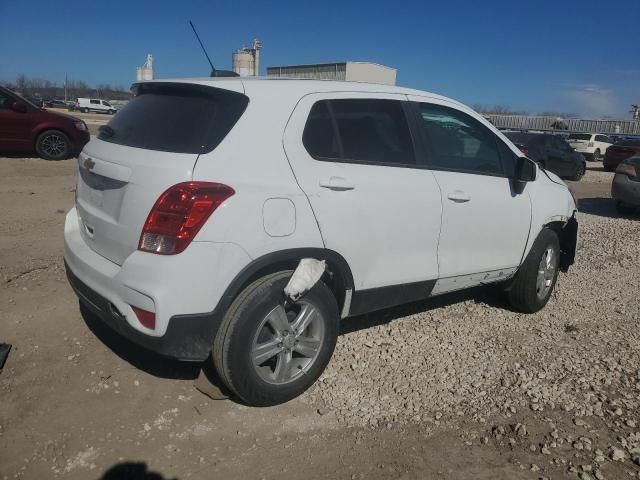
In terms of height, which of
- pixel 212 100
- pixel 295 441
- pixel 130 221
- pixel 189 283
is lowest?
pixel 295 441

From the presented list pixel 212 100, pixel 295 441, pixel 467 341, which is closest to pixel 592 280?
pixel 467 341

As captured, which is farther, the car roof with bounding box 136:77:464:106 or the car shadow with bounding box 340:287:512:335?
the car shadow with bounding box 340:287:512:335

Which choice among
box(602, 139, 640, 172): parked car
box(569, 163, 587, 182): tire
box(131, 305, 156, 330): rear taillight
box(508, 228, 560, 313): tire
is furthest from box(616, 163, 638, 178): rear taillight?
box(602, 139, 640, 172): parked car

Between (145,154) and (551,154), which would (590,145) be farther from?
(145,154)

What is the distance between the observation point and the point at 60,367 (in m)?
3.35

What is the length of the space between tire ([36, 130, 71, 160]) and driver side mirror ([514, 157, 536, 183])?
35.8 ft

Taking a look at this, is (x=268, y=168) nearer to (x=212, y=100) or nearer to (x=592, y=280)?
(x=212, y=100)

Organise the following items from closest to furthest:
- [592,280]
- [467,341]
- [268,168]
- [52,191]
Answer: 1. [268,168]
2. [467,341]
3. [592,280]
4. [52,191]

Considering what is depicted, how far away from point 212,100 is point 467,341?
8.66 ft

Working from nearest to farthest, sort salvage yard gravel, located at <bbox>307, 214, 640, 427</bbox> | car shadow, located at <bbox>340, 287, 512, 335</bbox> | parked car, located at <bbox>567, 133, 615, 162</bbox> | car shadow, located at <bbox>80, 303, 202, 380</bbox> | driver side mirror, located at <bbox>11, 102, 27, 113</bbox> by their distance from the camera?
salvage yard gravel, located at <bbox>307, 214, 640, 427</bbox> → car shadow, located at <bbox>80, 303, 202, 380</bbox> → car shadow, located at <bbox>340, 287, 512, 335</bbox> → driver side mirror, located at <bbox>11, 102, 27, 113</bbox> → parked car, located at <bbox>567, 133, 615, 162</bbox>

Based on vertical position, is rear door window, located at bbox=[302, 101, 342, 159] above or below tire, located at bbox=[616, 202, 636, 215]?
above

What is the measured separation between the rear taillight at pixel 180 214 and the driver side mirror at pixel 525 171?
2540 millimetres

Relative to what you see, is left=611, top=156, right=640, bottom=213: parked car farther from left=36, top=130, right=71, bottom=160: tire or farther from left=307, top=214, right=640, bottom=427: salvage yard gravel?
left=36, top=130, right=71, bottom=160: tire

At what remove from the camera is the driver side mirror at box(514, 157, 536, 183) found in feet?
13.3
